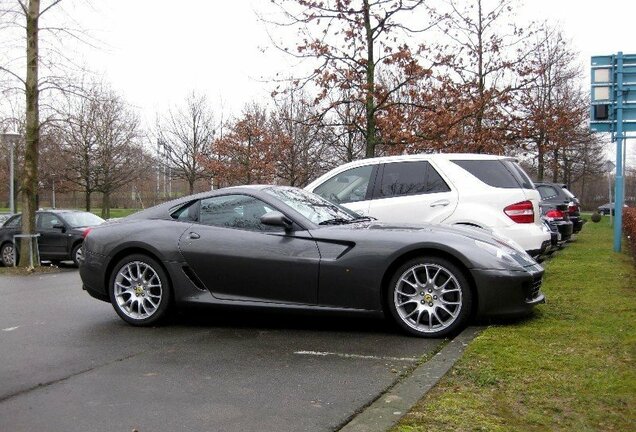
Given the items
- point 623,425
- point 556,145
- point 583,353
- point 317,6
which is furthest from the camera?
point 556,145

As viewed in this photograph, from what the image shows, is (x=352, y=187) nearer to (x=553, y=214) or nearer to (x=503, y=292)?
(x=503, y=292)

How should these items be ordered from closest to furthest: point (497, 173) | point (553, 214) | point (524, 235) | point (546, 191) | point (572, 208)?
point (524, 235) < point (497, 173) < point (553, 214) < point (546, 191) < point (572, 208)

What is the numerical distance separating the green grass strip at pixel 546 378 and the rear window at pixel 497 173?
1.94 meters

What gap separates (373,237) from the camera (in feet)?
18.6

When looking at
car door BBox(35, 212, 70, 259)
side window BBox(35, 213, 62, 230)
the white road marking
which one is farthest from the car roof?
side window BBox(35, 213, 62, 230)

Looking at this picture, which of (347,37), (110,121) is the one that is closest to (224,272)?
(347,37)

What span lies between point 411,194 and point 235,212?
287 cm

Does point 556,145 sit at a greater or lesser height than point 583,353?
greater

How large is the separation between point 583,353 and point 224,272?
10.3 feet

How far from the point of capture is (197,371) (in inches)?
183

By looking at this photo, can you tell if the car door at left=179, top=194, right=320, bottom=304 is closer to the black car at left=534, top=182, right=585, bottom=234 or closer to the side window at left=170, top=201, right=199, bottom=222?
the side window at left=170, top=201, right=199, bottom=222

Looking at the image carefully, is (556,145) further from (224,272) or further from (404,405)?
(404,405)

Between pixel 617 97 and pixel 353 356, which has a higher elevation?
pixel 617 97

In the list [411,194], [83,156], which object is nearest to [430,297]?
[411,194]
